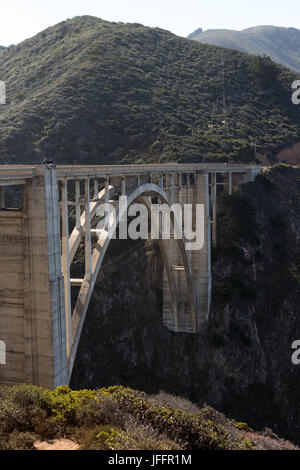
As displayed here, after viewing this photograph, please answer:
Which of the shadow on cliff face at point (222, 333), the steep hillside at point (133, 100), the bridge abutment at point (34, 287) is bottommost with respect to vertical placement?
the shadow on cliff face at point (222, 333)

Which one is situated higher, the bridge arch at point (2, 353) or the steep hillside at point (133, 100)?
the steep hillside at point (133, 100)

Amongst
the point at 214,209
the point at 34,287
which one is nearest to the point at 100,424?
the point at 34,287

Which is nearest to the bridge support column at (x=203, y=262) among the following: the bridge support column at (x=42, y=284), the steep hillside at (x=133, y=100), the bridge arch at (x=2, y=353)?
the steep hillside at (x=133, y=100)

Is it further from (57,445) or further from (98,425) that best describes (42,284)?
(57,445)

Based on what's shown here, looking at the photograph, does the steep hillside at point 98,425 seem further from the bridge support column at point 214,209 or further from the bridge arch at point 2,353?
the bridge support column at point 214,209

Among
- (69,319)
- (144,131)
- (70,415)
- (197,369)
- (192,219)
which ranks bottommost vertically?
(197,369)
